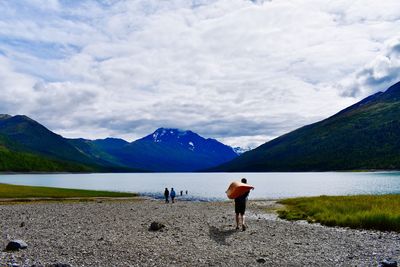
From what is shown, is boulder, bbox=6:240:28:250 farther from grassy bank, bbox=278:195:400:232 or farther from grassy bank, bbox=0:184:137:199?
grassy bank, bbox=0:184:137:199

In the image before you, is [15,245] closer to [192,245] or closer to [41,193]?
[192,245]

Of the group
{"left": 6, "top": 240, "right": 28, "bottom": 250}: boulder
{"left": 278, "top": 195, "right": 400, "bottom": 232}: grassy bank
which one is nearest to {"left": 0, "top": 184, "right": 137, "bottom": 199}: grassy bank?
{"left": 278, "top": 195, "right": 400, "bottom": 232}: grassy bank

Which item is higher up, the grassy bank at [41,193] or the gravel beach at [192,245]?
the grassy bank at [41,193]

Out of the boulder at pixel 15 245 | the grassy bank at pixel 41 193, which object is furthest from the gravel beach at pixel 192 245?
the grassy bank at pixel 41 193

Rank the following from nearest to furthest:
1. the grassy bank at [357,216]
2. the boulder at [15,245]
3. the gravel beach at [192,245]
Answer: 1. the gravel beach at [192,245]
2. the boulder at [15,245]
3. the grassy bank at [357,216]

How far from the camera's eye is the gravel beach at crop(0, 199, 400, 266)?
2041 cm

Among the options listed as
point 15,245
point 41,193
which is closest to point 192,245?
point 15,245

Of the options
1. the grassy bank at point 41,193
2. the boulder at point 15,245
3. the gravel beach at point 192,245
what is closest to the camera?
the gravel beach at point 192,245

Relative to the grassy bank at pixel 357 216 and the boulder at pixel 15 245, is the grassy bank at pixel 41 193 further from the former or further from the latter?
the boulder at pixel 15 245

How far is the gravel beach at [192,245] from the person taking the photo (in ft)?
66.9

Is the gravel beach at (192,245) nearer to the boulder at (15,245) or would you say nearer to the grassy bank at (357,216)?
the boulder at (15,245)

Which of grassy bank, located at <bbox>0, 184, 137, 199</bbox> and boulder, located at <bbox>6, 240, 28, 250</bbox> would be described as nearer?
boulder, located at <bbox>6, 240, 28, 250</bbox>

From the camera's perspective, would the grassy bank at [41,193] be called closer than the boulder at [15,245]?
No

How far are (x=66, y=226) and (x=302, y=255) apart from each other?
2077cm
